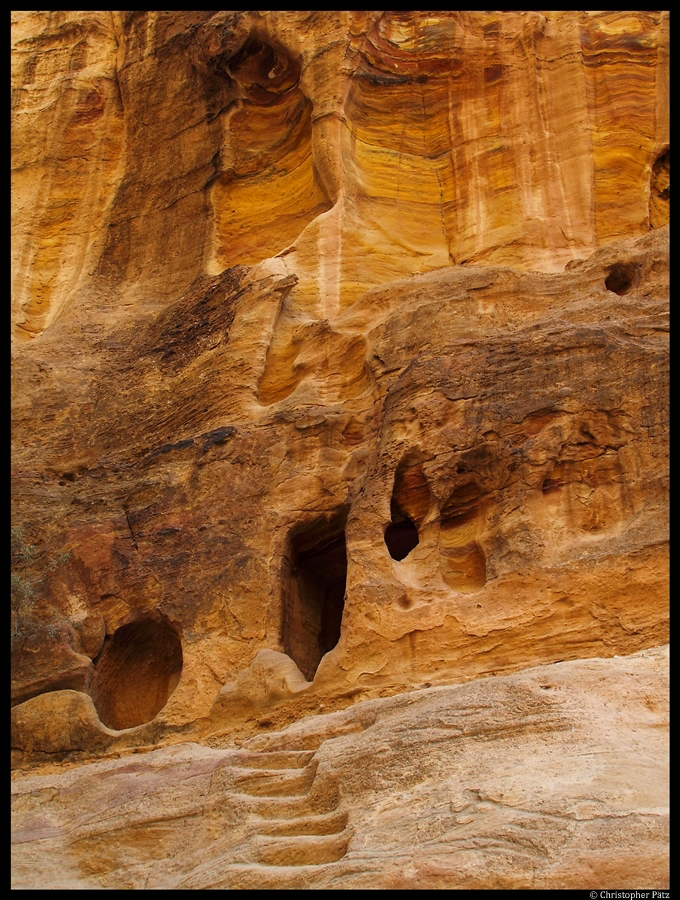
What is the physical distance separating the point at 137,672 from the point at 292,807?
515cm

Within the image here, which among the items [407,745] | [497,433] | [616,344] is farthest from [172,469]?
[407,745]

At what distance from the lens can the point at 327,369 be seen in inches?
615

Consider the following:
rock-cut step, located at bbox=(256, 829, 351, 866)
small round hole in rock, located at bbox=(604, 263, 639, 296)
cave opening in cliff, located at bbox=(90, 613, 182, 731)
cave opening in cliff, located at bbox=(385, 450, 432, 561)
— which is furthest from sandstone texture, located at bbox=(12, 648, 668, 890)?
small round hole in rock, located at bbox=(604, 263, 639, 296)

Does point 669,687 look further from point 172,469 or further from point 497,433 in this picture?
point 172,469

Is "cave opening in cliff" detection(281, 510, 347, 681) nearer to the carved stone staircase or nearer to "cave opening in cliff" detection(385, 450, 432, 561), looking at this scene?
"cave opening in cliff" detection(385, 450, 432, 561)

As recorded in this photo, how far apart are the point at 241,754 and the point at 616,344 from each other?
5.42 meters

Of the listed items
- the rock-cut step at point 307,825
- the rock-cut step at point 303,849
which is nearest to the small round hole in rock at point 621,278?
the rock-cut step at point 307,825

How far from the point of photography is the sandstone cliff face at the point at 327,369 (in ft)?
41.4

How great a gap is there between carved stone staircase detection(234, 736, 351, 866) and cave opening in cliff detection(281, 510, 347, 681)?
260 cm

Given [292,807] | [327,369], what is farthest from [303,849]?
[327,369]

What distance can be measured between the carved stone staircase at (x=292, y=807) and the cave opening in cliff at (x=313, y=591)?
8.54 ft

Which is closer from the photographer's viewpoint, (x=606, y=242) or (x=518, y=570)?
(x=518, y=570)

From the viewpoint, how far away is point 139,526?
15375 millimetres

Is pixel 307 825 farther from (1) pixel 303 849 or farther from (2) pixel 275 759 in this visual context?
(2) pixel 275 759
